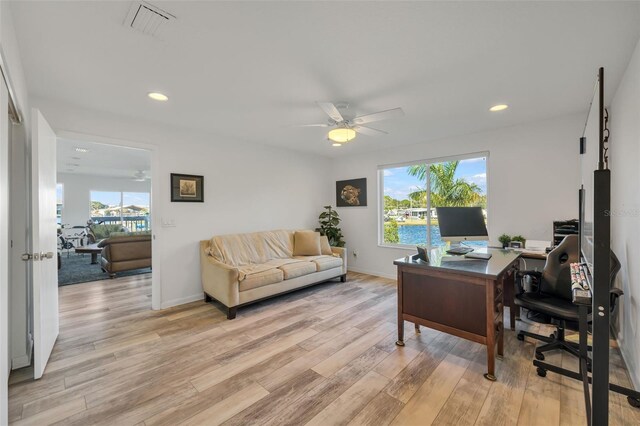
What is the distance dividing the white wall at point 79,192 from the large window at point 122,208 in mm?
180

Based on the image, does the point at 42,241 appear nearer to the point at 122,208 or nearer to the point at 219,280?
the point at 219,280

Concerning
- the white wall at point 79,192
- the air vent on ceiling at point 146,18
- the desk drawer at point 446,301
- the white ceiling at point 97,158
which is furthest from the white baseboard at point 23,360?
the white wall at point 79,192

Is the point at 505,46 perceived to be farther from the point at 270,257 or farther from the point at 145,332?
the point at 145,332

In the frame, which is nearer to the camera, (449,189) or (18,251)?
(18,251)

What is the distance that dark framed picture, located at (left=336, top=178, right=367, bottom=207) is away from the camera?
211 inches

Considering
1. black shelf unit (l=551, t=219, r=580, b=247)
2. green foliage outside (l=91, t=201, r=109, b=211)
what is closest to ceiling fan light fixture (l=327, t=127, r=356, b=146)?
black shelf unit (l=551, t=219, r=580, b=247)

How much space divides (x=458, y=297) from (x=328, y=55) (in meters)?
2.18

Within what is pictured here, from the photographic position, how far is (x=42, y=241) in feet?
7.20

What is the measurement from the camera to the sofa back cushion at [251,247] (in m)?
3.84

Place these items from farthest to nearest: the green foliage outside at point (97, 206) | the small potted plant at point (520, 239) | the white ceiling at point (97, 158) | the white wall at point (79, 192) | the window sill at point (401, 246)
Answer: 1. the green foliage outside at point (97, 206)
2. the white wall at point (79, 192)
3. the white ceiling at point (97, 158)
4. the window sill at point (401, 246)
5. the small potted plant at point (520, 239)

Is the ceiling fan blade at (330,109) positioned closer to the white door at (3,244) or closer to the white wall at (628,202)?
the white door at (3,244)

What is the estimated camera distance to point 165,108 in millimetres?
3025

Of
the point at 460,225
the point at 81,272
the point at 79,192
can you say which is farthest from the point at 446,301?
the point at 79,192

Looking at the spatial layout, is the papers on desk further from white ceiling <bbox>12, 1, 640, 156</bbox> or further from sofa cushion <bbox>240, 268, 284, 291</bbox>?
sofa cushion <bbox>240, 268, 284, 291</bbox>
